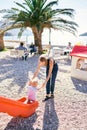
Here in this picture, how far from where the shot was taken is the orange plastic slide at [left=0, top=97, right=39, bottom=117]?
591 centimetres

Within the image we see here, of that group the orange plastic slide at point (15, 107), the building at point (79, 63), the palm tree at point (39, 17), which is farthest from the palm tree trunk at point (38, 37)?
the orange plastic slide at point (15, 107)

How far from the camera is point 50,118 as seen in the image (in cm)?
632

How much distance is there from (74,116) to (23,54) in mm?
9798

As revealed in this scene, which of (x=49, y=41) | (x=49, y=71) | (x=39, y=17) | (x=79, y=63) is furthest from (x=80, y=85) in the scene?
(x=49, y=41)

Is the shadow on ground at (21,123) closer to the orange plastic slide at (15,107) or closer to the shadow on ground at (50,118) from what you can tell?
the orange plastic slide at (15,107)

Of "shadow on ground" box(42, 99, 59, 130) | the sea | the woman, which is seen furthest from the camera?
the sea

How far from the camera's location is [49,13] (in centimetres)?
1872

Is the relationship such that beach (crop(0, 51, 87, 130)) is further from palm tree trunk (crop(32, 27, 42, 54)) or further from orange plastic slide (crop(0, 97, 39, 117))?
palm tree trunk (crop(32, 27, 42, 54))

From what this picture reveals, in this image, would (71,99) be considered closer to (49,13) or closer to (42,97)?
(42,97)

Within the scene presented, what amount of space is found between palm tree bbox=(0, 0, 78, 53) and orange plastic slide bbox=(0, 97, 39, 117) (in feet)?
40.5

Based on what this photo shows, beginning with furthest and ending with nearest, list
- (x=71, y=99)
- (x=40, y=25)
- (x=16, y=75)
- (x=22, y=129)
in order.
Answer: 1. (x=40, y=25)
2. (x=16, y=75)
3. (x=71, y=99)
4. (x=22, y=129)

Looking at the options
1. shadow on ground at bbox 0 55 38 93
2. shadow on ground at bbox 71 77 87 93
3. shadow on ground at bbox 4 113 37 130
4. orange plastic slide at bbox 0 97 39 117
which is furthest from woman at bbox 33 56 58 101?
shadow on ground at bbox 71 77 87 93

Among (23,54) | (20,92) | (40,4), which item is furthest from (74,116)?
(40,4)

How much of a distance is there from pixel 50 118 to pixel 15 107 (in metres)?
0.92
